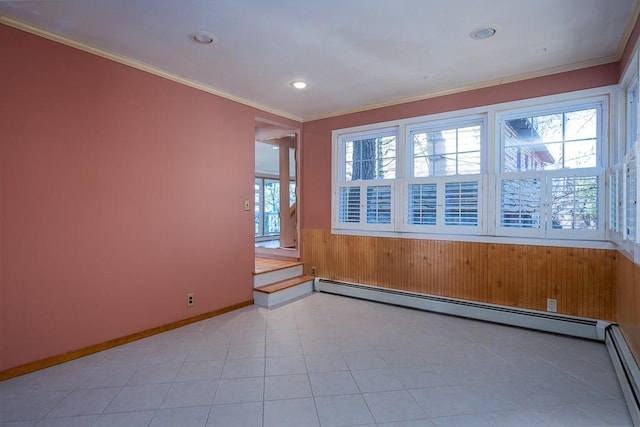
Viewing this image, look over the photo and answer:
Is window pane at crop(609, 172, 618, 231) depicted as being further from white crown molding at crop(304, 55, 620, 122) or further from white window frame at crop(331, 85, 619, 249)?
white crown molding at crop(304, 55, 620, 122)

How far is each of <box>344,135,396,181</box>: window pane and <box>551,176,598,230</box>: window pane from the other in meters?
1.70

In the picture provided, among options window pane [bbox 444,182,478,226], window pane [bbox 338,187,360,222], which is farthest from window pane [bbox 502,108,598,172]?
window pane [bbox 338,187,360,222]

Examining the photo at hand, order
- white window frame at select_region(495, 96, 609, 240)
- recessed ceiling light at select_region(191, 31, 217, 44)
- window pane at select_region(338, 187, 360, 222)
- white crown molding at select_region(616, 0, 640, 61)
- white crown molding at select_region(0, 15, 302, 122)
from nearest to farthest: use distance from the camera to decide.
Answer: white crown molding at select_region(616, 0, 640, 61) → white crown molding at select_region(0, 15, 302, 122) → recessed ceiling light at select_region(191, 31, 217, 44) → white window frame at select_region(495, 96, 609, 240) → window pane at select_region(338, 187, 360, 222)

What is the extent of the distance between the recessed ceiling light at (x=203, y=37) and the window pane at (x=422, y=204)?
2.60 metres

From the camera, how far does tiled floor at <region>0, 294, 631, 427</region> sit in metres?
1.85

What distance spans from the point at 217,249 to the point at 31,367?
1753mm

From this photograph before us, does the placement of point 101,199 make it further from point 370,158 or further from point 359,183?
point 370,158

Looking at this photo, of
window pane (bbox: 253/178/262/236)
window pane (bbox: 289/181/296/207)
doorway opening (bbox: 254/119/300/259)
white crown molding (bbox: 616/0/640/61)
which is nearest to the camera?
white crown molding (bbox: 616/0/640/61)

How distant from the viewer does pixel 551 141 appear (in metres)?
3.12

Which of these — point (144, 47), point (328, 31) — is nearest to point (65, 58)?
point (144, 47)

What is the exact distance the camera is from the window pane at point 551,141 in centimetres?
296

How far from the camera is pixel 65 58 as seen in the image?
2496 millimetres

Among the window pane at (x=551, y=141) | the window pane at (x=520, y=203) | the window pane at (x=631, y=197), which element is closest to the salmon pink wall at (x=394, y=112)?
the window pane at (x=551, y=141)

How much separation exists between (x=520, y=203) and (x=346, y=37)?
2321 millimetres
